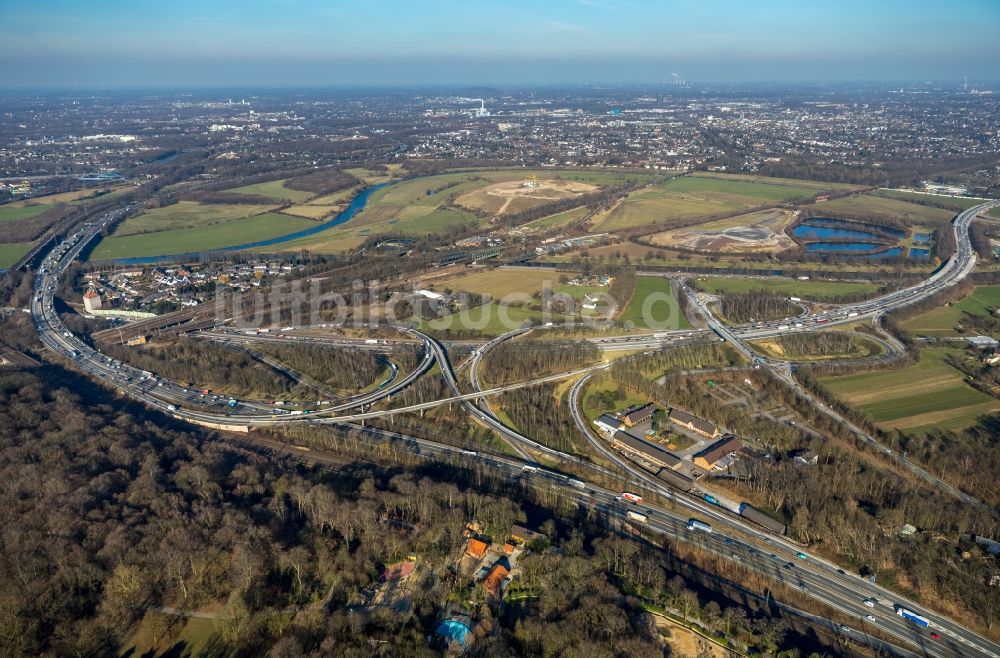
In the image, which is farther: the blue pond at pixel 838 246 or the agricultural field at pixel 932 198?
the agricultural field at pixel 932 198

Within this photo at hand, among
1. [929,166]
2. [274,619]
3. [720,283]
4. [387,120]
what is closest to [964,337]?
[720,283]

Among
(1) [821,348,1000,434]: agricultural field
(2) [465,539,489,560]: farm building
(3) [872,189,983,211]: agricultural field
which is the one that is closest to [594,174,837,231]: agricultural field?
(3) [872,189,983,211]: agricultural field

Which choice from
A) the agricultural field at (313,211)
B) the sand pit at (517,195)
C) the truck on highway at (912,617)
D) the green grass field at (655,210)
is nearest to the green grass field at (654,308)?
the green grass field at (655,210)

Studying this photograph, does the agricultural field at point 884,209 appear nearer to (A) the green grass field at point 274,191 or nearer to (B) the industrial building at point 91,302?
(A) the green grass field at point 274,191

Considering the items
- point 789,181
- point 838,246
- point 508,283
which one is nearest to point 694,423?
point 508,283

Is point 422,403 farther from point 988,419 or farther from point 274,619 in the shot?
point 988,419

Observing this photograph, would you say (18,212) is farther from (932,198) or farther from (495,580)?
(932,198)
